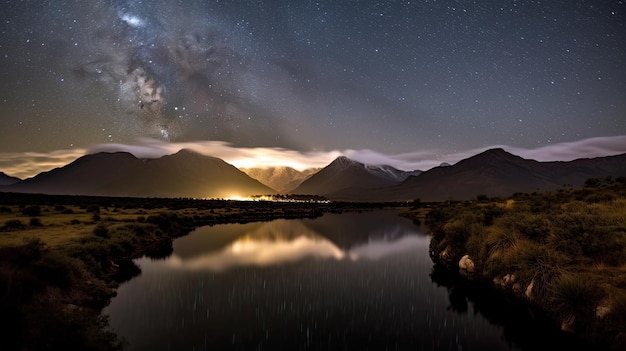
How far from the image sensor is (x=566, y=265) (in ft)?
53.3

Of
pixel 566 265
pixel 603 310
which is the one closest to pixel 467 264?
pixel 566 265

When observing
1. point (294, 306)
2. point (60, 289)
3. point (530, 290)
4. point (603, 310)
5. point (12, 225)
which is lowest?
point (294, 306)

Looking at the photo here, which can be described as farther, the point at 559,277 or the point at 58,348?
the point at 559,277

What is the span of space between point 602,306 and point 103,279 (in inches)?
956

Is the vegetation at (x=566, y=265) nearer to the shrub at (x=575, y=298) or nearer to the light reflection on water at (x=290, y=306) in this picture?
the shrub at (x=575, y=298)

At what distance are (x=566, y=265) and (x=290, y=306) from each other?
13.4m

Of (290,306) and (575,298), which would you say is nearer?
(575,298)

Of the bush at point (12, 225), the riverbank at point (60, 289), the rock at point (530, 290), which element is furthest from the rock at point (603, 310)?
the bush at point (12, 225)

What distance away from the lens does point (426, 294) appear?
2202 centimetres

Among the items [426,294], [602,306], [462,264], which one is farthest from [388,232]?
[602,306]

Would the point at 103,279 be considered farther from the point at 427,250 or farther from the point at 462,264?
the point at 427,250

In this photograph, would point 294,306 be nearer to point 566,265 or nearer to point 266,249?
point 566,265

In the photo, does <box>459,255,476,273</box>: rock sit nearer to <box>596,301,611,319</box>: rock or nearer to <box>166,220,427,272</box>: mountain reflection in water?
<box>166,220,427,272</box>: mountain reflection in water

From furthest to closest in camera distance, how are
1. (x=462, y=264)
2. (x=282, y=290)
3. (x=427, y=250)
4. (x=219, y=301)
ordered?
(x=427, y=250), (x=462, y=264), (x=282, y=290), (x=219, y=301)
